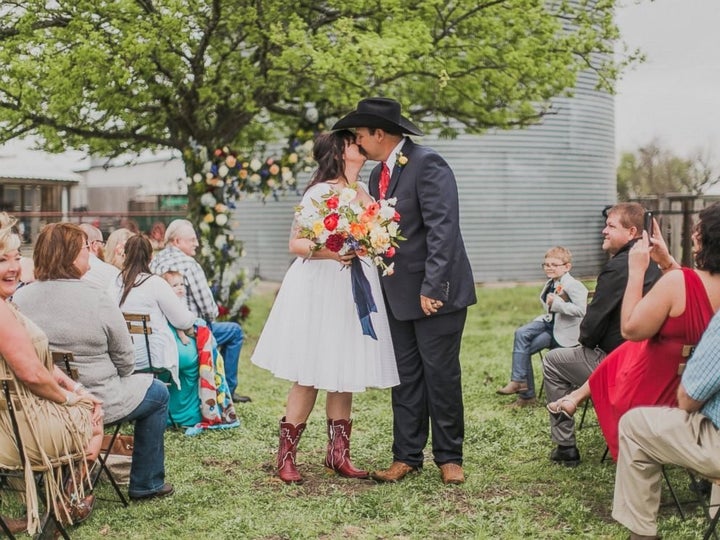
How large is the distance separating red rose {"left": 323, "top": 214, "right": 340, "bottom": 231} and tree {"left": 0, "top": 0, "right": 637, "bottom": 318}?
5.17 metres

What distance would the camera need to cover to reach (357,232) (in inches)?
184

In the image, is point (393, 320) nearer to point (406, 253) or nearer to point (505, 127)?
point (406, 253)

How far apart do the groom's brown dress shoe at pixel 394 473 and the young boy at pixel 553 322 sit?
2.19 m

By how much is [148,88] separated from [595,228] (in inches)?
498

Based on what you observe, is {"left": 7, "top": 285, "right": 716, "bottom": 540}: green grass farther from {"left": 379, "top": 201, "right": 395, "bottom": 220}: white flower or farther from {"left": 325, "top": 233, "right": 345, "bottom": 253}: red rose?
{"left": 379, "top": 201, "right": 395, "bottom": 220}: white flower

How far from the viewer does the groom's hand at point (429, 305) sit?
479 centimetres

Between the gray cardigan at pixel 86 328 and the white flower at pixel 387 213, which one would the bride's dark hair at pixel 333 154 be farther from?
the gray cardigan at pixel 86 328

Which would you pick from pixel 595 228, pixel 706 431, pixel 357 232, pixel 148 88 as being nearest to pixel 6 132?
pixel 148 88

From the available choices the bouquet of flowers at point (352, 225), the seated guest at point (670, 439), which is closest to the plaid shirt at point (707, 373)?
the seated guest at point (670, 439)

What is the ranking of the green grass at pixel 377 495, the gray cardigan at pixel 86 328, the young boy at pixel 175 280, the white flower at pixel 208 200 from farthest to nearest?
the white flower at pixel 208 200, the young boy at pixel 175 280, the gray cardigan at pixel 86 328, the green grass at pixel 377 495

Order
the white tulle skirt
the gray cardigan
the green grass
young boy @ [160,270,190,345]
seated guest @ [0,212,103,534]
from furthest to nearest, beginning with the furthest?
young boy @ [160,270,190,345] < the white tulle skirt < the gray cardigan < the green grass < seated guest @ [0,212,103,534]

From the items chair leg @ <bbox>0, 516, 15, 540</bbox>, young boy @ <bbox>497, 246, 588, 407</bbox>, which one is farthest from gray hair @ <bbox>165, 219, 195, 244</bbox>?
chair leg @ <bbox>0, 516, 15, 540</bbox>

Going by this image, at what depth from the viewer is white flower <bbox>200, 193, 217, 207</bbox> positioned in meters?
11.2

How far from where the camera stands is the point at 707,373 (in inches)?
139
